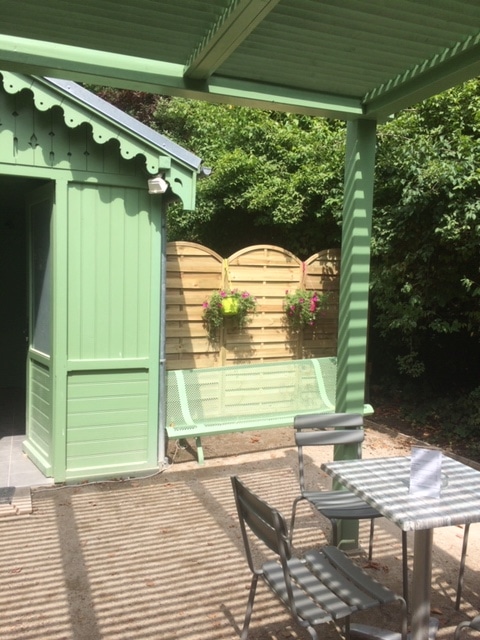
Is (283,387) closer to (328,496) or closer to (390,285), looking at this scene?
(390,285)

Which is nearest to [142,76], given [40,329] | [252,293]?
[40,329]

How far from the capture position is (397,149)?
6949mm

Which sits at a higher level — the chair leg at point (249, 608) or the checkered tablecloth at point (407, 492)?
the checkered tablecloth at point (407, 492)

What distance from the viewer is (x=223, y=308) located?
6969 mm

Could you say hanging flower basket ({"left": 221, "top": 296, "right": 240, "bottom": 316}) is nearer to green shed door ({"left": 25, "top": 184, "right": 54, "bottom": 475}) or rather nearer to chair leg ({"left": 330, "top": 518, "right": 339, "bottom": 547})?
green shed door ({"left": 25, "top": 184, "right": 54, "bottom": 475})

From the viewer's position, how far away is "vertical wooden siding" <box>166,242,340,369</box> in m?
6.96

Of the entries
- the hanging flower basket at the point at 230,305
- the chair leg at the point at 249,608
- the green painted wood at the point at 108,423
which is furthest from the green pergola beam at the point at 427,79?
the hanging flower basket at the point at 230,305

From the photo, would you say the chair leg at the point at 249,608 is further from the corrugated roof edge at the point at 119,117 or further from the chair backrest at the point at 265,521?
the corrugated roof edge at the point at 119,117

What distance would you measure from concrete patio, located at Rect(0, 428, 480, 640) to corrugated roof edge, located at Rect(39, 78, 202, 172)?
10.2 ft

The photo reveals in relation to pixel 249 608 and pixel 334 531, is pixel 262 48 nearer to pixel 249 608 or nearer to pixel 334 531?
pixel 249 608

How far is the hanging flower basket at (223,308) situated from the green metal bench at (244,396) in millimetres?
891

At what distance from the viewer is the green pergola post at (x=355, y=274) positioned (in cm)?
392

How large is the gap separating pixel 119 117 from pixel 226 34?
2.55m

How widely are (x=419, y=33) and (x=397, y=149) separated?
4.21m
